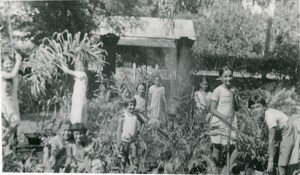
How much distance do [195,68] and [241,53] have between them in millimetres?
646

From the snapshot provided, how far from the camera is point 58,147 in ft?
18.4

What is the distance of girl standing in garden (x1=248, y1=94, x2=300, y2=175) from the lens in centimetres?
556

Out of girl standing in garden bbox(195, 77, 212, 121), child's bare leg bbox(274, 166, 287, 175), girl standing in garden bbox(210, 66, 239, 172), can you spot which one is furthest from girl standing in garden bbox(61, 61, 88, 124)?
child's bare leg bbox(274, 166, 287, 175)

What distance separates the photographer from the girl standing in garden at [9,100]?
563 centimetres

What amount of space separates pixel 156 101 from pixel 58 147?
4.55 feet

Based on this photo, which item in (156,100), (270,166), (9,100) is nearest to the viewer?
(270,166)

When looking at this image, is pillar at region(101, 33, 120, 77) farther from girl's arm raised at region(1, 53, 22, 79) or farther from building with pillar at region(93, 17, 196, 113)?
girl's arm raised at region(1, 53, 22, 79)

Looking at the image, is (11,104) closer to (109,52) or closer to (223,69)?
(109,52)

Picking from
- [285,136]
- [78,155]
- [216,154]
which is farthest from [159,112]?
[285,136]

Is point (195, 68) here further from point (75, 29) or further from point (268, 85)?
point (75, 29)

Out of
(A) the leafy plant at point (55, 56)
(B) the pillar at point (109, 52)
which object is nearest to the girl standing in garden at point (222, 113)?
(B) the pillar at point (109, 52)

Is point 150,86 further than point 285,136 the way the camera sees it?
Yes

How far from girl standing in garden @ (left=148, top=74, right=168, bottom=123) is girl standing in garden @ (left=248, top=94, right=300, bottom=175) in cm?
115

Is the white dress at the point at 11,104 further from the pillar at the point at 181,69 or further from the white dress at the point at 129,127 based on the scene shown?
the pillar at the point at 181,69
